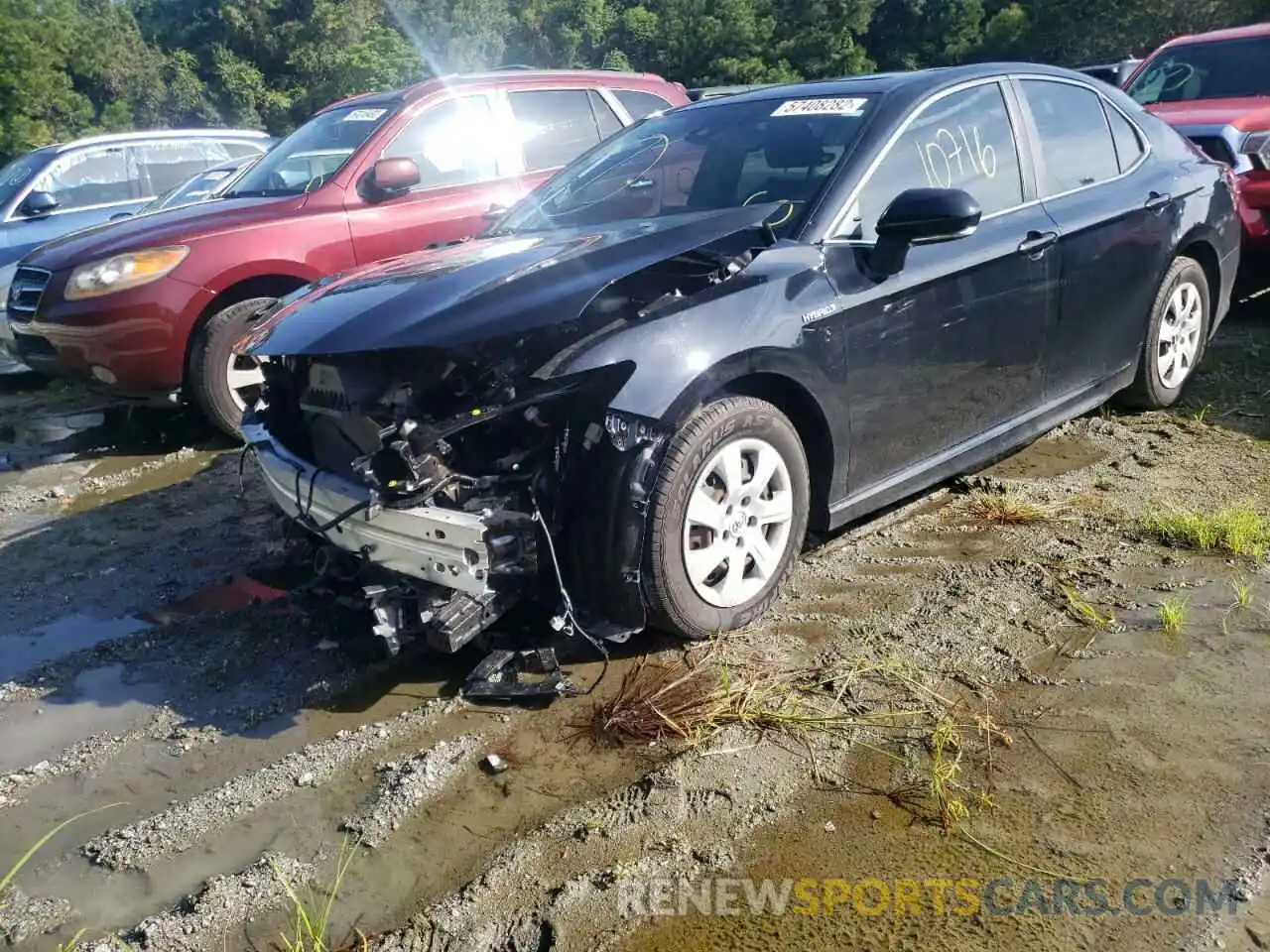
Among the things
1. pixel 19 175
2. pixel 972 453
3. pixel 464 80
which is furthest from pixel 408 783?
pixel 19 175

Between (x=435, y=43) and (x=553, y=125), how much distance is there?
51.3 m

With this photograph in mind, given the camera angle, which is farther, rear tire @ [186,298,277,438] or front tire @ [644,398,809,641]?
rear tire @ [186,298,277,438]

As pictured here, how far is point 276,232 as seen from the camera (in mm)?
5785

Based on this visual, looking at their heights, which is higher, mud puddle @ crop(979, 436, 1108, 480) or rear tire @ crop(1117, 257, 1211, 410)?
rear tire @ crop(1117, 257, 1211, 410)

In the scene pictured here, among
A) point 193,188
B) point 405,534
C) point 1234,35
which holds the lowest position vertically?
point 405,534

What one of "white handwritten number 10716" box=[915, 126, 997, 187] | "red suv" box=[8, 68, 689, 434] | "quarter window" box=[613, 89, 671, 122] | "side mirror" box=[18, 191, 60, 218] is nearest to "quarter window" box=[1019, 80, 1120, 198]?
"white handwritten number 10716" box=[915, 126, 997, 187]

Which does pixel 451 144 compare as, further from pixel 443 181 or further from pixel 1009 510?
pixel 1009 510

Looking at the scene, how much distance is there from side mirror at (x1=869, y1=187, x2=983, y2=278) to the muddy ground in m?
1.13

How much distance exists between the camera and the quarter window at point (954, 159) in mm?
3586

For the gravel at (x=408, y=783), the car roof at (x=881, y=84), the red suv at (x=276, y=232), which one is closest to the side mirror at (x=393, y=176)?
the red suv at (x=276, y=232)

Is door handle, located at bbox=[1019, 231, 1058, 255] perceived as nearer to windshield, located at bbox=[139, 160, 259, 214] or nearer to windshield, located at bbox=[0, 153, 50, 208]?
windshield, located at bbox=[139, 160, 259, 214]

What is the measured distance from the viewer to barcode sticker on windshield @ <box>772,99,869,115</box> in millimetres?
3783

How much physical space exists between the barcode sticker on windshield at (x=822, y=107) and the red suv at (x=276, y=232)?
179 centimetres

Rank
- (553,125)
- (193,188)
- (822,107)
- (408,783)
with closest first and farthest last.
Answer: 1. (408,783)
2. (822,107)
3. (553,125)
4. (193,188)
